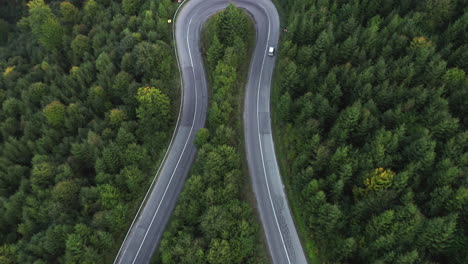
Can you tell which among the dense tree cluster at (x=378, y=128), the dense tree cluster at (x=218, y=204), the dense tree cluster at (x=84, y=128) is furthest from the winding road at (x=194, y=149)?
the dense tree cluster at (x=218, y=204)

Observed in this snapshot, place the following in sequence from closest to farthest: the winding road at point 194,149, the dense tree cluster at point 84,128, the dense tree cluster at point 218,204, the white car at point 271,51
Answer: the dense tree cluster at point 218,204 → the dense tree cluster at point 84,128 → the winding road at point 194,149 → the white car at point 271,51

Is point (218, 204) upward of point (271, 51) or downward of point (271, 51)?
downward

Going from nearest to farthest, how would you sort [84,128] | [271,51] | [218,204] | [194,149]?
[218,204] < [84,128] < [194,149] < [271,51]

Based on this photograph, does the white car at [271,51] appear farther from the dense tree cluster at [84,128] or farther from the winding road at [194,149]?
the dense tree cluster at [84,128]

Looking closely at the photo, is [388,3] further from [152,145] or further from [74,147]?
[74,147]

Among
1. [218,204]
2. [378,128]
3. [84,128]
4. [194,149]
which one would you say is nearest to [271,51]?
[194,149]

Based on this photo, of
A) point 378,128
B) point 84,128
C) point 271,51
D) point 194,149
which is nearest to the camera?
point 378,128

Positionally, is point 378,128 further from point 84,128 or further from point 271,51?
point 84,128
